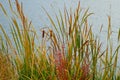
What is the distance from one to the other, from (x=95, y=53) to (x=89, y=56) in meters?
0.10

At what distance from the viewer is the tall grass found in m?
1.77

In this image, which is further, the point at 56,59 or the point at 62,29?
the point at 62,29

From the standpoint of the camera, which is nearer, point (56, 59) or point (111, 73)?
point (56, 59)

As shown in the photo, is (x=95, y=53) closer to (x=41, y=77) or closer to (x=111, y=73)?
(x=111, y=73)

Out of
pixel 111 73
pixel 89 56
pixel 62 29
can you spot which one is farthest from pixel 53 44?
pixel 111 73

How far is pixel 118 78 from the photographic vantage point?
192 cm

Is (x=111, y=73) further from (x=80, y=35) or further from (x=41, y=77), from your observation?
(x=41, y=77)

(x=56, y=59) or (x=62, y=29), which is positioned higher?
(x=62, y=29)

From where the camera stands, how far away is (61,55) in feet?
5.61

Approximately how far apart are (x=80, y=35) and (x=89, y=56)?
0.41ft

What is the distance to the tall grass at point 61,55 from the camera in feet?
5.80

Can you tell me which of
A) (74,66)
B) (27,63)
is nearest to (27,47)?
(27,63)

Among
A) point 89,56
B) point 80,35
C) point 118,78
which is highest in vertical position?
point 80,35

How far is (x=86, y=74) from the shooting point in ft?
5.83
